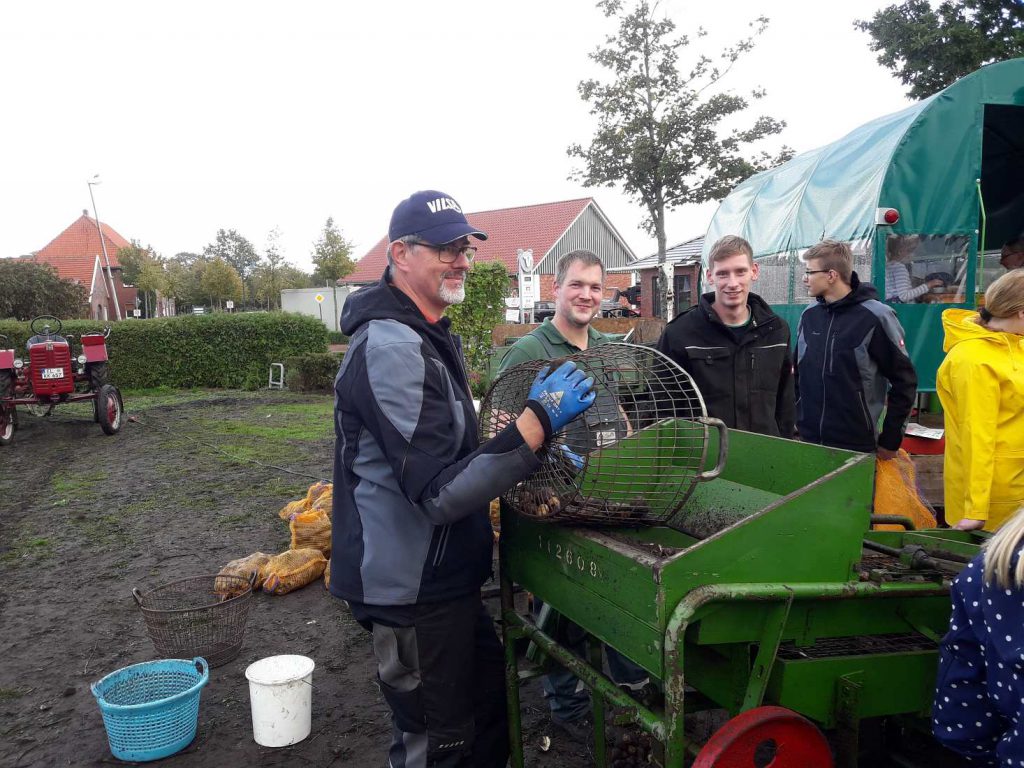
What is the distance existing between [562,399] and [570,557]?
52 centimetres

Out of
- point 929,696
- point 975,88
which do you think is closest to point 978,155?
point 975,88

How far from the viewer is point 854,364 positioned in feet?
13.4

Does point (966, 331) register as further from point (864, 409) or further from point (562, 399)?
point (562, 399)

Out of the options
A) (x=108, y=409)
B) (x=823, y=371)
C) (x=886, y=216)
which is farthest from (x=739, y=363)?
(x=108, y=409)

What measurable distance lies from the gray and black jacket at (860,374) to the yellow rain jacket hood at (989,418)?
81 cm

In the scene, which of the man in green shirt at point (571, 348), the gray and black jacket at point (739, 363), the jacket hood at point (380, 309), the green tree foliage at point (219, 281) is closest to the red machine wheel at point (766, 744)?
the man in green shirt at point (571, 348)

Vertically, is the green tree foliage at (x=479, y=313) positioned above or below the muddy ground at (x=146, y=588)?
above

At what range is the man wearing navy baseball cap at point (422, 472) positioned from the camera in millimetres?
2090

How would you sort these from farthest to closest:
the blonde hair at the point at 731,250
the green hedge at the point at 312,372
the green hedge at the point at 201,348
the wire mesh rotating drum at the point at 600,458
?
the green hedge at the point at 201,348, the green hedge at the point at 312,372, the blonde hair at the point at 731,250, the wire mesh rotating drum at the point at 600,458

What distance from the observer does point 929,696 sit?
7.41 feet

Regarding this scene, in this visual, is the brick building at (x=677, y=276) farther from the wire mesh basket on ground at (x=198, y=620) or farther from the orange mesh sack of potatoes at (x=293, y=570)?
the wire mesh basket on ground at (x=198, y=620)

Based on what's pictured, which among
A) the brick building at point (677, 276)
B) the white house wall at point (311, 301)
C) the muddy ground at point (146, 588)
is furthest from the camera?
the white house wall at point (311, 301)

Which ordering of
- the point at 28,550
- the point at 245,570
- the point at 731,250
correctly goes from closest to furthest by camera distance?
the point at 731,250, the point at 245,570, the point at 28,550

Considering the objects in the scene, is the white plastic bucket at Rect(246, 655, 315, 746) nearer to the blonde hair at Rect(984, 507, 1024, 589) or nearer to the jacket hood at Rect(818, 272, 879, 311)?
the blonde hair at Rect(984, 507, 1024, 589)
